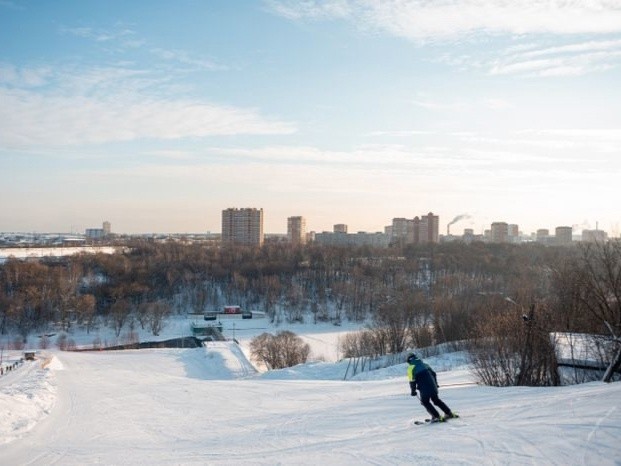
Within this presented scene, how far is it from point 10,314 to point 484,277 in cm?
5313

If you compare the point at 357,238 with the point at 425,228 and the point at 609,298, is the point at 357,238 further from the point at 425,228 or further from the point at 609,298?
the point at 609,298

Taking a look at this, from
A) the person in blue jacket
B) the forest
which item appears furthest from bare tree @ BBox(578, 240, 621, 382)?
the person in blue jacket

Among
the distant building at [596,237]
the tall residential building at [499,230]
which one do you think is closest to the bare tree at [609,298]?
the distant building at [596,237]

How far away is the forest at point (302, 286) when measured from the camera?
3994cm

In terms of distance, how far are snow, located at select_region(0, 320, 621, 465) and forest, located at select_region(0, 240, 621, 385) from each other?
1187 cm

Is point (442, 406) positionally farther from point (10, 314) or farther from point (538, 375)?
point (10, 314)

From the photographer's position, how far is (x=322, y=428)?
10281mm

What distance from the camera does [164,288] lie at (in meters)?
69.1

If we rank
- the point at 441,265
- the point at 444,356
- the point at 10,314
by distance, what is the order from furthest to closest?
the point at 441,265
the point at 10,314
the point at 444,356

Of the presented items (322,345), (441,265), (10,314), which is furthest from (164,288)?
(441,265)

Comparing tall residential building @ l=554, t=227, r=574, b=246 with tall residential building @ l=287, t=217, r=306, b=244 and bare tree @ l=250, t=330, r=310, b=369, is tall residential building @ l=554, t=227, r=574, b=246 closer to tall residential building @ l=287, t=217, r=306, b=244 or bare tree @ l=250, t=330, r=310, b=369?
tall residential building @ l=287, t=217, r=306, b=244

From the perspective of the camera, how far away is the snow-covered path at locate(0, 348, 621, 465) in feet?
24.7

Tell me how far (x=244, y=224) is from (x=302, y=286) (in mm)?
54476

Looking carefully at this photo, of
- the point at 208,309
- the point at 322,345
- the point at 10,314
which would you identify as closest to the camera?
the point at 322,345
